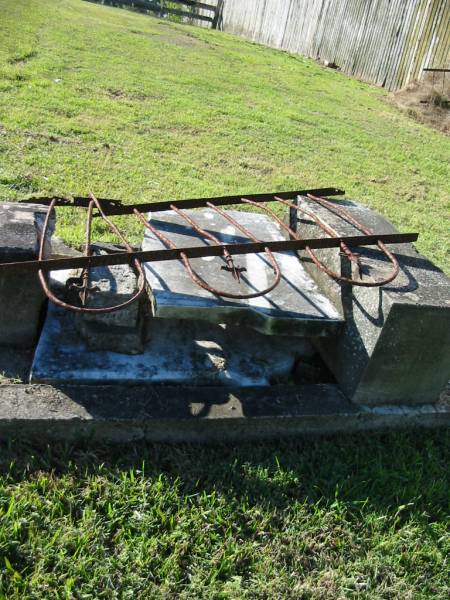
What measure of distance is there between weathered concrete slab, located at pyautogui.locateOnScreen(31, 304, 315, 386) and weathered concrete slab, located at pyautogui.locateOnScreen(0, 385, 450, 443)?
85mm

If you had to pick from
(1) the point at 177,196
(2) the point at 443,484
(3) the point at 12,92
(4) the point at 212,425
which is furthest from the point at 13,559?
(3) the point at 12,92

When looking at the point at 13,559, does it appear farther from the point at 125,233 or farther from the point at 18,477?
the point at 125,233

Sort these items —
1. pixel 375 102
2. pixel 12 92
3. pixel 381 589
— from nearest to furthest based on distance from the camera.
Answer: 1. pixel 381 589
2. pixel 12 92
3. pixel 375 102

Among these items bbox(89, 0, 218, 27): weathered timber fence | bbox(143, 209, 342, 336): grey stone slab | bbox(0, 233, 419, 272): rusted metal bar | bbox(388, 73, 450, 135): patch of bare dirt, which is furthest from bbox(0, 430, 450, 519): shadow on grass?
bbox(89, 0, 218, 27): weathered timber fence

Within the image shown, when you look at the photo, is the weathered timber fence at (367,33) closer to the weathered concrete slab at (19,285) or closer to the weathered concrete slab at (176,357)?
the weathered concrete slab at (176,357)

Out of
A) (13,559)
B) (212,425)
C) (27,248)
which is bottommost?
(13,559)

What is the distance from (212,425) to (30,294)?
3.06 ft

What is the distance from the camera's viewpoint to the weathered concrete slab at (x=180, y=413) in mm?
2248

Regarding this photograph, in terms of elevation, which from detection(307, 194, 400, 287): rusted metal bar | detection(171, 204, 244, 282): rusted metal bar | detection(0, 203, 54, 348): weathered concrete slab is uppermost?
detection(307, 194, 400, 287): rusted metal bar

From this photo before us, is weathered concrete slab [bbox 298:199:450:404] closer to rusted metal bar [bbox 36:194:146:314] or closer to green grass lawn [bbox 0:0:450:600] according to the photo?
green grass lawn [bbox 0:0:450:600]

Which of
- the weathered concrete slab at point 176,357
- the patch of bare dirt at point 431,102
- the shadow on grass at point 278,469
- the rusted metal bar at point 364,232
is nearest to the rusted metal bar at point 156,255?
the rusted metal bar at point 364,232

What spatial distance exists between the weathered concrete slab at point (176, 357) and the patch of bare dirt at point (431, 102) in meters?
9.06

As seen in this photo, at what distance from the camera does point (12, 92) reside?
23.4 feet

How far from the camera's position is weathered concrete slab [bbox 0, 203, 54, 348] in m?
2.38
